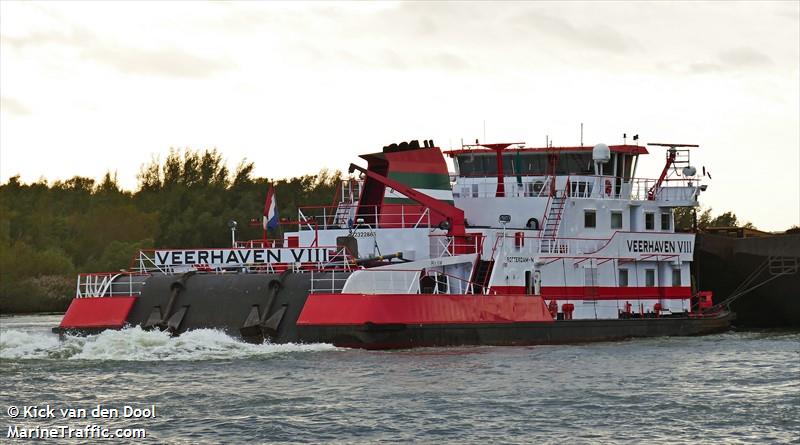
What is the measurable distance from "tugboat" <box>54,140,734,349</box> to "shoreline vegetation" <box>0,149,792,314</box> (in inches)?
1426

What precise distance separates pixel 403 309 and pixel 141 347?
22.2ft

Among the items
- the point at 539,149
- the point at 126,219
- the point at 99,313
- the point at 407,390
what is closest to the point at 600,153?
the point at 539,149

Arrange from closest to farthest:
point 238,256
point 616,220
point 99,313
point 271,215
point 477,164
A: point 99,313 → point 238,256 → point 271,215 → point 616,220 → point 477,164

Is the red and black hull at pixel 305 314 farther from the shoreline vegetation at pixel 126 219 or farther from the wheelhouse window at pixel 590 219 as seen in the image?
the shoreline vegetation at pixel 126 219

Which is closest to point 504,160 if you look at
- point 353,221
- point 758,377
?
point 353,221

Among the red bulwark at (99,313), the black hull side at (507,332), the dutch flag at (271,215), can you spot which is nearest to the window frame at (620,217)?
the black hull side at (507,332)

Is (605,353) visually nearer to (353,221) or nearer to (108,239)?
(353,221)

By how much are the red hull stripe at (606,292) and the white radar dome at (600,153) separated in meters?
4.07

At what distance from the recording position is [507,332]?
3909 centimetres

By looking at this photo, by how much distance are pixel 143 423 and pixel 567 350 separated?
15.6 m

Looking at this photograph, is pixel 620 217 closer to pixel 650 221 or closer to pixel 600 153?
pixel 650 221

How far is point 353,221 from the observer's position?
1606 inches

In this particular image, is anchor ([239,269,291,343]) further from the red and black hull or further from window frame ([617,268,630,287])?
window frame ([617,268,630,287])

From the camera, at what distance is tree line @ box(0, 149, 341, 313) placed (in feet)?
283
